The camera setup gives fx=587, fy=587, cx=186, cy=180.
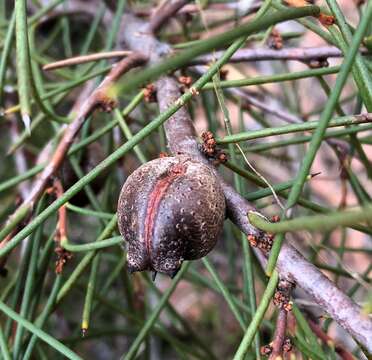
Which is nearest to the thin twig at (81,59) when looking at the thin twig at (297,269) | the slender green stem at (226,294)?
the thin twig at (297,269)

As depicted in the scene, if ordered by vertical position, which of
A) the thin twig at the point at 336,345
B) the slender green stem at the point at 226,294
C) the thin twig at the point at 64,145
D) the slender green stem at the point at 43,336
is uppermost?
the thin twig at the point at 64,145

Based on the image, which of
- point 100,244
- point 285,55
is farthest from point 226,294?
point 285,55

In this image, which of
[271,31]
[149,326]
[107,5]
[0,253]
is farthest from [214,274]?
[107,5]

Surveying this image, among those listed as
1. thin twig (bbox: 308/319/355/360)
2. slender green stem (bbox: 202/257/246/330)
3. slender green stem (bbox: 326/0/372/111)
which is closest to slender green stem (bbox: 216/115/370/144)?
slender green stem (bbox: 326/0/372/111)

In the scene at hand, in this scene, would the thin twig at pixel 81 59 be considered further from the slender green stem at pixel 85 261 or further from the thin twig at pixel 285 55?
the slender green stem at pixel 85 261

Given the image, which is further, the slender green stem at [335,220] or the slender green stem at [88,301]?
the slender green stem at [88,301]

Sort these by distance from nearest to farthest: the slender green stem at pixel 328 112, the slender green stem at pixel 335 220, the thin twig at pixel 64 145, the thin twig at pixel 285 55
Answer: the slender green stem at pixel 335 220, the slender green stem at pixel 328 112, the thin twig at pixel 64 145, the thin twig at pixel 285 55

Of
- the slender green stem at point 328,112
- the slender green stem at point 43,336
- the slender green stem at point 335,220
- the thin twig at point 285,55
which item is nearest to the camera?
the slender green stem at point 335,220

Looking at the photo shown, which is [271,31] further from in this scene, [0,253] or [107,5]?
[0,253]

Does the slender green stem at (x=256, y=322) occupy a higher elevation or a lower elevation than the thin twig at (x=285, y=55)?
Result: lower

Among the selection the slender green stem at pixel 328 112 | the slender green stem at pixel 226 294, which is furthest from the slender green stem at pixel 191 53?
the slender green stem at pixel 226 294
